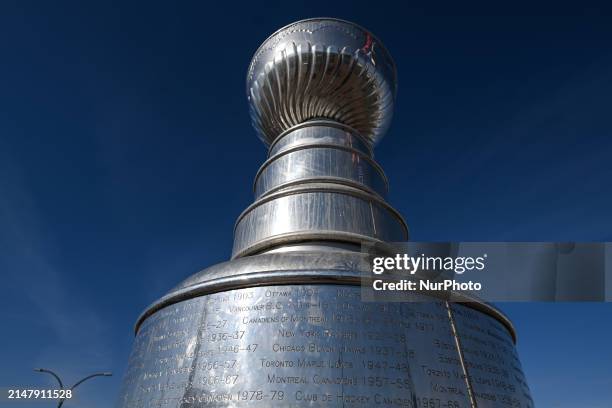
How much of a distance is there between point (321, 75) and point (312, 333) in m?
5.84

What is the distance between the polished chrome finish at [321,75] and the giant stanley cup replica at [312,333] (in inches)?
93.8

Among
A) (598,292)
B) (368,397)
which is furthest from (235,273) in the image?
(598,292)

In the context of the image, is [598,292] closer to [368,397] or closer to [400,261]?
[400,261]

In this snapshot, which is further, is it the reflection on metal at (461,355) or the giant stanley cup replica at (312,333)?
the reflection on metal at (461,355)

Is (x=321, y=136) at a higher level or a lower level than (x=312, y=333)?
higher

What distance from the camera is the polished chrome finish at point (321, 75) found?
8484mm

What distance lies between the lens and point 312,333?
4.34 meters

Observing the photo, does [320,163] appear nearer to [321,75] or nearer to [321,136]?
[321,136]

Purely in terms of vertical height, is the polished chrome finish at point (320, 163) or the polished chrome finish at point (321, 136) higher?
the polished chrome finish at point (321, 136)

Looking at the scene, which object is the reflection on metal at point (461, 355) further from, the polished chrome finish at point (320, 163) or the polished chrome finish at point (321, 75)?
the polished chrome finish at point (321, 75)

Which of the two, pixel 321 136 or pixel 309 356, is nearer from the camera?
pixel 309 356
